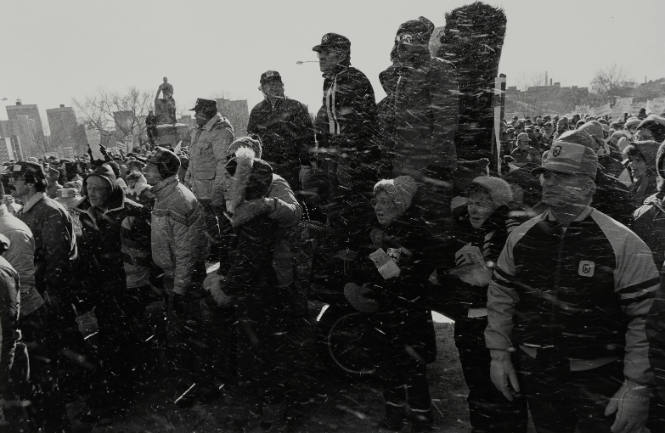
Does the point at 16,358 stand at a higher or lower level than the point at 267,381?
higher

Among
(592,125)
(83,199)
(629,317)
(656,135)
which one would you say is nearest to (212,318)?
(83,199)

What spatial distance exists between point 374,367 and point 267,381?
1.00 m

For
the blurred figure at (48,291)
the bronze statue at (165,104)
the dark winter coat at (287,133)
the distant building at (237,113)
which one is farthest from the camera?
the distant building at (237,113)

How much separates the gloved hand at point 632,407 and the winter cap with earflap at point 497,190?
1337 mm

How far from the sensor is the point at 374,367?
471 centimetres

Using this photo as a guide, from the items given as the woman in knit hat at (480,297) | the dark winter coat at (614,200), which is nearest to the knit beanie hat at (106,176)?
the woman in knit hat at (480,297)

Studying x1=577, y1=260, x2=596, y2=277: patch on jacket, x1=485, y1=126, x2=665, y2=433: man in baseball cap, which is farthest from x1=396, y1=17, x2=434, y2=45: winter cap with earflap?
x1=577, y1=260, x2=596, y2=277: patch on jacket

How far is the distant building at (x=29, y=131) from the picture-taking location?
7794cm

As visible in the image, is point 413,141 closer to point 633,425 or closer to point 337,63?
point 337,63

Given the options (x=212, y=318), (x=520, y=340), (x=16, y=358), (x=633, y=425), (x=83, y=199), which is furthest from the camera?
(x=83, y=199)

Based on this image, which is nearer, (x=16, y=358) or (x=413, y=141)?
(x=16, y=358)

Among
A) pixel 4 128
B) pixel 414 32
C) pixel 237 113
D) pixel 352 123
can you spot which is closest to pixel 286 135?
pixel 352 123

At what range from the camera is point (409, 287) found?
3855 mm

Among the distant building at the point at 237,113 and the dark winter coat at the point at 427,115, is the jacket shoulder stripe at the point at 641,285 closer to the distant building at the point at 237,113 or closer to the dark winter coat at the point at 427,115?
the dark winter coat at the point at 427,115
